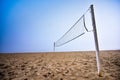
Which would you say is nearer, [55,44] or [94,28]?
[94,28]

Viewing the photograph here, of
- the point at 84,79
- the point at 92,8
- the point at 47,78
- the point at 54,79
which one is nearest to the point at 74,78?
the point at 84,79

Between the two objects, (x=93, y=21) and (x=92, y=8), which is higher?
(x=92, y=8)

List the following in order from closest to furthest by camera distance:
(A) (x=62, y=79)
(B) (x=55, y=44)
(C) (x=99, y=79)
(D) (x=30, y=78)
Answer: (C) (x=99, y=79)
(A) (x=62, y=79)
(D) (x=30, y=78)
(B) (x=55, y=44)

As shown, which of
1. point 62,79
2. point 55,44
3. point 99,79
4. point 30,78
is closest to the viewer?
point 99,79

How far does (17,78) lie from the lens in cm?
277

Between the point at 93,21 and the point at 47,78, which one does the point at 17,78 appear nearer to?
the point at 47,78

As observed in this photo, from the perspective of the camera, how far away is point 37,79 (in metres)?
2.64

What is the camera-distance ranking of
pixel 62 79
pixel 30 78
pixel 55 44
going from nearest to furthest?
pixel 62 79, pixel 30 78, pixel 55 44

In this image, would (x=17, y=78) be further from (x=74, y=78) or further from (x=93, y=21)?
(x=93, y=21)

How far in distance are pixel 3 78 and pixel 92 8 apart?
2555 millimetres

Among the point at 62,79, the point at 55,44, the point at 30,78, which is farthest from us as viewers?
the point at 55,44

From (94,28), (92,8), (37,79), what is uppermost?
(92,8)

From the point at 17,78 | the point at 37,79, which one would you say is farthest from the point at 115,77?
the point at 17,78

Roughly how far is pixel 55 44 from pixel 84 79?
1321 cm
